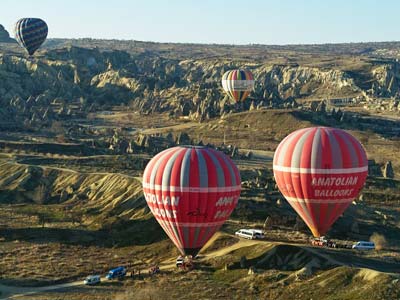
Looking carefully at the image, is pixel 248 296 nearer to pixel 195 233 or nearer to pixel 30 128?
pixel 195 233

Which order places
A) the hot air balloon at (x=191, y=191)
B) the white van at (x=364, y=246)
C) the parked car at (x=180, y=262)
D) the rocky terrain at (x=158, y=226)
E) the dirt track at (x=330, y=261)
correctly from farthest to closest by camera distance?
the white van at (x=364, y=246)
the parked car at (x=180, y=262)
the dirt track at (x=330, y=261)
the hot air balloon at (x=191, y=191)
the rocky terrain at (x=158, y=226)

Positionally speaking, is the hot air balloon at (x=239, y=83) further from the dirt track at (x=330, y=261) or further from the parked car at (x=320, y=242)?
the dirt track at (x=330, y=261)

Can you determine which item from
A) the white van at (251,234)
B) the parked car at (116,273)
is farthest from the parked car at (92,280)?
the white van at (251,234)

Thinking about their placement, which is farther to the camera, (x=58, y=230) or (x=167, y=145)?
(x=167, y=145)

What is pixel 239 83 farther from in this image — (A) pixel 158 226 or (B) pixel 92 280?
(B) pixel 92 280

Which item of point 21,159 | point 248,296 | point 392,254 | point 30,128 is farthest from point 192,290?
point 30,128

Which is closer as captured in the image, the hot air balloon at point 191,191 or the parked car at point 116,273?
the hot air balloon at point 191,191

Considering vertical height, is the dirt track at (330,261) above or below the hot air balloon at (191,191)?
below
